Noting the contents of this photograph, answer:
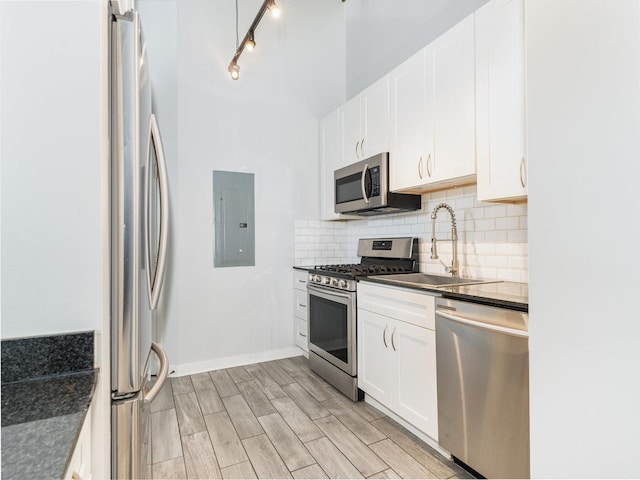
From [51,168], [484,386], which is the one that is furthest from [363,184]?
[51,168]

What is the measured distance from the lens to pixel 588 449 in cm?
94

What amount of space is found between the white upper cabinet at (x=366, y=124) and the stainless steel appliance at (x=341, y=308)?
32.1 inches

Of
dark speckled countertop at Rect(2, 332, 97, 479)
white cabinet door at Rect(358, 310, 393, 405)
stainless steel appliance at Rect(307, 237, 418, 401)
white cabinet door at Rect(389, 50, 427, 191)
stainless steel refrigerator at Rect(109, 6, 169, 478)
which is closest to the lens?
dark speckled countertop at Rect(2, 332, 97, 479)

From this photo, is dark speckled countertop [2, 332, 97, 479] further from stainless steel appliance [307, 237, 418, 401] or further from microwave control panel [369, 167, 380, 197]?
microwave control panel [369, 167, 380, 197]

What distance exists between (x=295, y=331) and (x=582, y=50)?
3.14 meters

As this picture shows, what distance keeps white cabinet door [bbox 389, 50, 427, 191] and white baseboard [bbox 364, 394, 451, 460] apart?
1566 mm

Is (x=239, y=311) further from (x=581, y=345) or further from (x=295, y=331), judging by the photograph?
(x=581, y=345)

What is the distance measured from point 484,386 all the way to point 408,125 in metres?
1.75

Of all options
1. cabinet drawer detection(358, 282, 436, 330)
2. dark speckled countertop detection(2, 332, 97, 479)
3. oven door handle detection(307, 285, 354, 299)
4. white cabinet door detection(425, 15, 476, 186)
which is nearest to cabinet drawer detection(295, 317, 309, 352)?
oven door handle detection(307, 285, 354, 299)

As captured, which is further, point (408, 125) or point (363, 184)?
point (363, 184)

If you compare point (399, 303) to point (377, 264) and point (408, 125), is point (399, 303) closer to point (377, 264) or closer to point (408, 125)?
point (377, 264)

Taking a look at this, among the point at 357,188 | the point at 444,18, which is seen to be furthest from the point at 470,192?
the point at 444,18

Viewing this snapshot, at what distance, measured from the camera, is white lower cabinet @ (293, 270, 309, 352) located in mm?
3320

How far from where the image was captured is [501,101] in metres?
1.78
